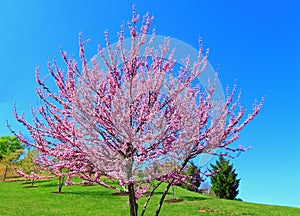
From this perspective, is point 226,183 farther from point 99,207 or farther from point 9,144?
point 9,144

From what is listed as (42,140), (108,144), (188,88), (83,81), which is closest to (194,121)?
(188,88)

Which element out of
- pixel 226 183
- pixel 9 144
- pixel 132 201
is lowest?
pixel 132 201


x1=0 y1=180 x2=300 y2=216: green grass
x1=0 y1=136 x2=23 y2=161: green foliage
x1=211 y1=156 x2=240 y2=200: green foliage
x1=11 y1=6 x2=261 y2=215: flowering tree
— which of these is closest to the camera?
x1=11 y1=6 x2=261 y2=215: flowering tree

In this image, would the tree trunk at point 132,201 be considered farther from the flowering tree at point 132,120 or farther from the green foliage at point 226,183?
the green foliage at point 226,183

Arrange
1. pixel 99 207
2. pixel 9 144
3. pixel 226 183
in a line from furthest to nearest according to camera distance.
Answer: pixel 9 144
pixel 226 183
pixel 99 207

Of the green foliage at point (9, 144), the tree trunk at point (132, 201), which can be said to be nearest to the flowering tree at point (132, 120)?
the tree trunk at point (132, 201)

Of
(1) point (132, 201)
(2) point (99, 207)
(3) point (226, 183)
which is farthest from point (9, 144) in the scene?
(1) point (132, 201)

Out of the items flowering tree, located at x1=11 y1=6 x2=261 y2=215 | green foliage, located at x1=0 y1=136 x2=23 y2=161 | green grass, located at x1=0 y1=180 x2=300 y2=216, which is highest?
green foliage, located at x1=0 y1=136 x2=23 y2=161

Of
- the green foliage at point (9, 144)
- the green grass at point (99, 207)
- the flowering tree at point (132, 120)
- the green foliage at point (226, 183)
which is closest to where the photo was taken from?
the flowering tree at point (132, 120)

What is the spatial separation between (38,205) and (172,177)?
15.0 metres

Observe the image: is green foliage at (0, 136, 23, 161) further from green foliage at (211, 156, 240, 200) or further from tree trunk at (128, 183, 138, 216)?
tree trunk at (128, 183, 138, 216)

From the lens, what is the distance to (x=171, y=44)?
6.17 m

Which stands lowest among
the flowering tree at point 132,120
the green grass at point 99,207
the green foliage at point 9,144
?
the green grass at point 99,207

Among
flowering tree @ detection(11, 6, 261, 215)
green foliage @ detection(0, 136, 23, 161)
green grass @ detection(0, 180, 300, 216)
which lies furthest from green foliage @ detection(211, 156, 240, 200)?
green foliage @ detection(0, 136, 23, 161)
